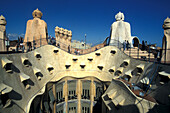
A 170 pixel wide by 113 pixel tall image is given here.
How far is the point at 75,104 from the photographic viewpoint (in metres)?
19.7

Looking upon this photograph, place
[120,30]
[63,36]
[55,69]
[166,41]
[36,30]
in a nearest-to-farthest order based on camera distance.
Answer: [166,41], [55,69], [36,30], [120,30], [63,36]

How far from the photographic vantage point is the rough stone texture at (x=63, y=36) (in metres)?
23.1

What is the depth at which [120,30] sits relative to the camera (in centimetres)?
2114

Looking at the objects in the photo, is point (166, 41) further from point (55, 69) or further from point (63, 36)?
point (63, 36)

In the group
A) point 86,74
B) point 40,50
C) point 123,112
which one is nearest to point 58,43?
point 40,50

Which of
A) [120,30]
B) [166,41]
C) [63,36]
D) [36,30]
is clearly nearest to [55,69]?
[36,30]

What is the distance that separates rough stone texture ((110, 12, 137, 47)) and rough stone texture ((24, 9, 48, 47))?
1279 cm

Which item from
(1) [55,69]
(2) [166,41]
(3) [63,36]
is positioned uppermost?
(3) [63,36]

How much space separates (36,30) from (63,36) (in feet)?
21.2

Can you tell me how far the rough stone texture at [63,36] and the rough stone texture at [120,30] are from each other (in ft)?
32.3

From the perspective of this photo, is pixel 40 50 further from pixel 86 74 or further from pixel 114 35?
pixel 114 35

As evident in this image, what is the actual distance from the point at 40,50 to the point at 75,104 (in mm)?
11258

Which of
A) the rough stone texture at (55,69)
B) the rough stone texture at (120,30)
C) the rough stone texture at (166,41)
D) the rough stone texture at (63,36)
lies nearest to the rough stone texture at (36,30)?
the rough stone texture at (55,69)

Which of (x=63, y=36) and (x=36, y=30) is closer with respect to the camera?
(x=36, y=30)
